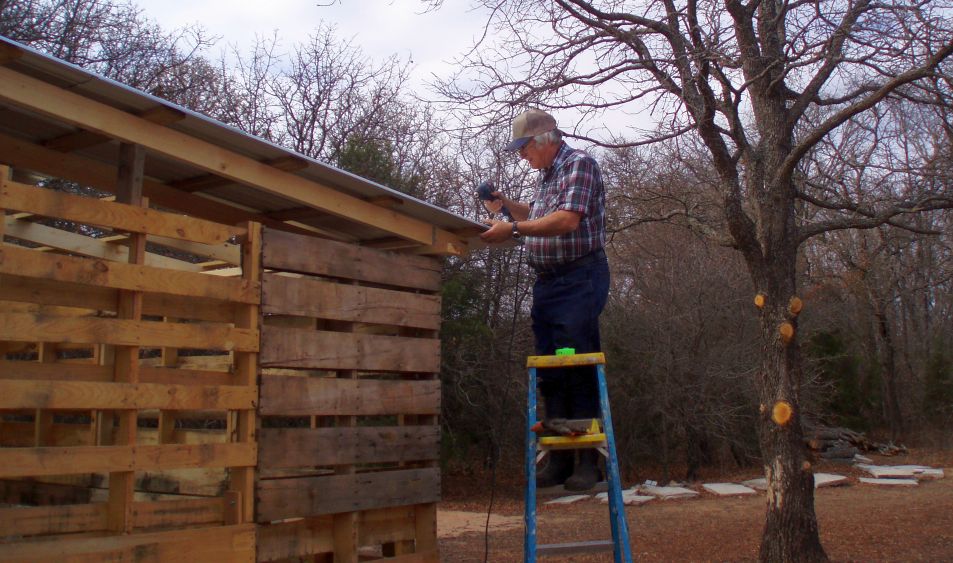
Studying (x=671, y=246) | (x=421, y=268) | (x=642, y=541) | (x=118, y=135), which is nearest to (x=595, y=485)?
(x=421, y=268)

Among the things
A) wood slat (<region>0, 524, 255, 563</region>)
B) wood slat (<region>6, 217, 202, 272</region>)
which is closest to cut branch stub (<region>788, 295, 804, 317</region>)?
wood slat (<region>0, 524, 255, 563</region>)

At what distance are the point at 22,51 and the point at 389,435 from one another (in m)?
3.10

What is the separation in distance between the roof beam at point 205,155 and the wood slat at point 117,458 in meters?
1.57

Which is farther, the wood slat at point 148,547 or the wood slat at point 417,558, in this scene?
the wood slat at point 417,558

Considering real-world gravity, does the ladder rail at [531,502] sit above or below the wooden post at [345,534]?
above

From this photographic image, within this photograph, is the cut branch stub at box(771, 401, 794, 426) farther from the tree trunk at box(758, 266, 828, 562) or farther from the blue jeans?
the blue jeans

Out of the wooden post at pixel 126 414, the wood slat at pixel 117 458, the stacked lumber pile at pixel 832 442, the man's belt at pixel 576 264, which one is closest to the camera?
the wood slat at pixel 117 458

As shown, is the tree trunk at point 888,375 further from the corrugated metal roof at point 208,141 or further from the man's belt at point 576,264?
the man's belt at point 576,264

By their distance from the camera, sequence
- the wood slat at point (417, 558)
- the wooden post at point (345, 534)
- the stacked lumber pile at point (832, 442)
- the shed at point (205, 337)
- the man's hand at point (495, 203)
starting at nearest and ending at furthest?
the shed at point (205, 337)
the man's hand at point (495, 203)
the wooden post at point (345, 534)
the wood slat at point (417, 558)
the stacked lumber pile at point (832, 442)

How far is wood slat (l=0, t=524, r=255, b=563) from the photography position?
385cm

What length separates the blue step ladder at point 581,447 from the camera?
13.1ft

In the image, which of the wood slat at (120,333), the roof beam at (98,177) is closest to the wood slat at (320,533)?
the wood slat at (120,333)

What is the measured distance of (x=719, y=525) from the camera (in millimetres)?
10242

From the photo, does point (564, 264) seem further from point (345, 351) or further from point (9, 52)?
point (9, 52)
